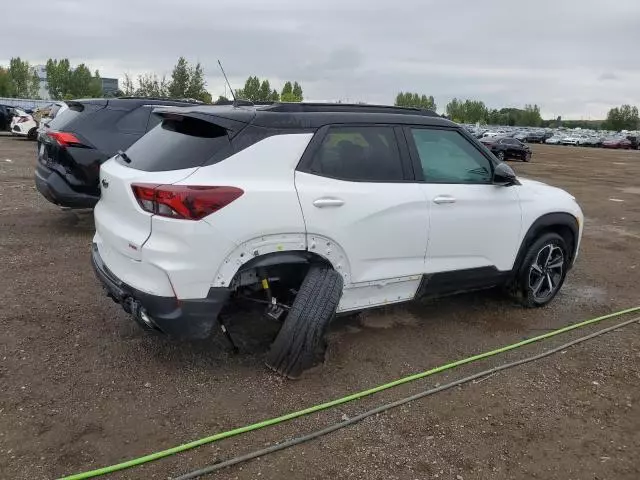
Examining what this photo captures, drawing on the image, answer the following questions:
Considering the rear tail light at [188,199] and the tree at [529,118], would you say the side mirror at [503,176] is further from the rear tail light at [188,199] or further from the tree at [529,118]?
the tree at [529,118]

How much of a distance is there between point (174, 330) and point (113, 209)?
950 millimetres

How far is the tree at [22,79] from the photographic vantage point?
74.6 m

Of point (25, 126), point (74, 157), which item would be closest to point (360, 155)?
point (74, 157)

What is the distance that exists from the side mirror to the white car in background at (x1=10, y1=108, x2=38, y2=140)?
21.5 meters

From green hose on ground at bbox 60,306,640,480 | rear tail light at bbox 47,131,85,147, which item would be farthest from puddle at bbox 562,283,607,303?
rear tail light at bbox 47,131,85,147

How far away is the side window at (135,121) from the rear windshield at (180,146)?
3.41 metres

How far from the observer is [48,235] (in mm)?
6852

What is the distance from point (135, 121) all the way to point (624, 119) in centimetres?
15137

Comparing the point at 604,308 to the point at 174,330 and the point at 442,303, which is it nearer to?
the point at 442,303

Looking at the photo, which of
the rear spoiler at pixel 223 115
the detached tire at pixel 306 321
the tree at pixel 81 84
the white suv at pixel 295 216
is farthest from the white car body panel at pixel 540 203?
the tree at pixel 81 84

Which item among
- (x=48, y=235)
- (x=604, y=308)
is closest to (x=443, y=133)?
(x=604, y=308)

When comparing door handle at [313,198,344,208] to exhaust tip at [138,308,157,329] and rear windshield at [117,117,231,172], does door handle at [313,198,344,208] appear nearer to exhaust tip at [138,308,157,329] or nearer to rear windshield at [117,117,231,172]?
rear windshield at [117,117,231,172]

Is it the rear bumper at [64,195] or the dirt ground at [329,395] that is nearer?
the dirt ground at [329,395]

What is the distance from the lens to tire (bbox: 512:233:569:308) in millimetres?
4883
